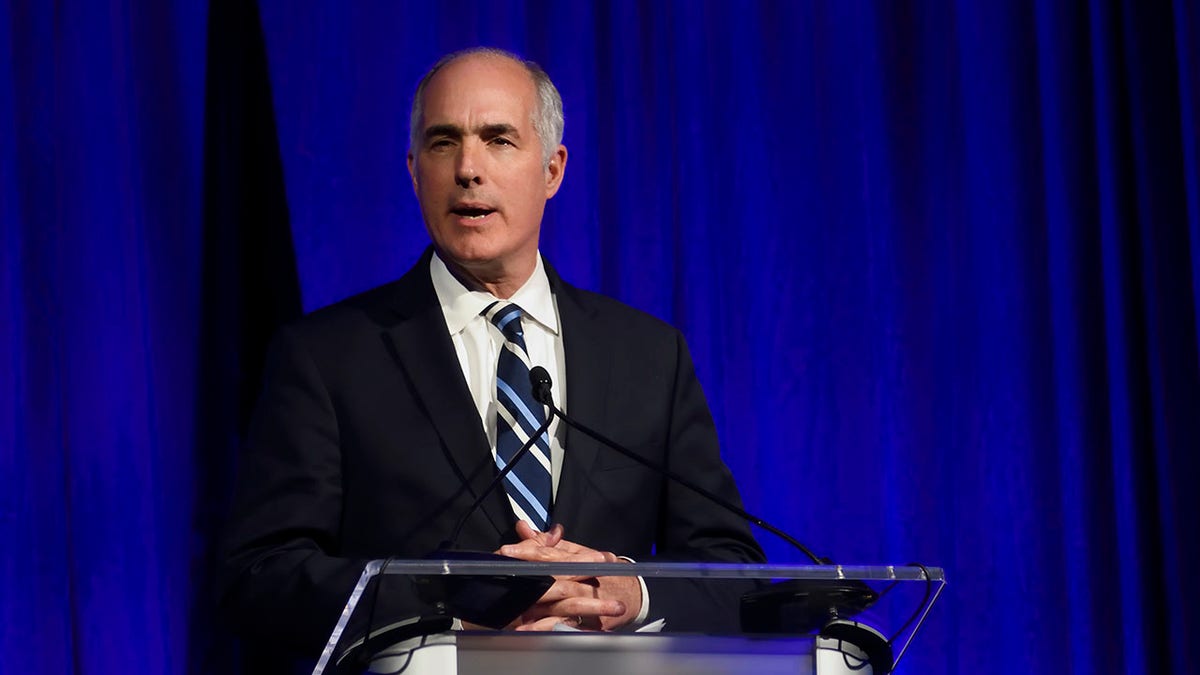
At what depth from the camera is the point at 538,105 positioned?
223cm

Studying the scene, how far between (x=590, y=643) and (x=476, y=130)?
3.76ft

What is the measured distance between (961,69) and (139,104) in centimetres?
165

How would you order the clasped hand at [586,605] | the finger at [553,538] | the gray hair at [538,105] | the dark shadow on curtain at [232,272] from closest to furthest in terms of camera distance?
the clasped hand at [586,605], the finger at [553,538], the gray hair at [538,105], the dark shadow on curtain at [232,272]

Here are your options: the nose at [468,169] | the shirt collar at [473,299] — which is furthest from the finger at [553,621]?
the nose at [468,169]

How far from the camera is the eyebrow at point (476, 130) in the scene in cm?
214

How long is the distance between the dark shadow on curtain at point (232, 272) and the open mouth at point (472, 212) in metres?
0.55

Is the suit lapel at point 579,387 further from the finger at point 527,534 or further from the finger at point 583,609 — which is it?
the finger at point 583,609

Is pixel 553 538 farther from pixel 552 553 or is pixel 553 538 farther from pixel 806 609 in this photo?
pixel 806 609

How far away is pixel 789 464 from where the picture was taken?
9.12 feet

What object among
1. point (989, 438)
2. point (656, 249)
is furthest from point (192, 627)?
point (989, 438)

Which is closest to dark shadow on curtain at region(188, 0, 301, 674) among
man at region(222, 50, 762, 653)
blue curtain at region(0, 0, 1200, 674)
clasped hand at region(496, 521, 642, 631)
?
blue curtain at region(0, 0, 1200, 674)

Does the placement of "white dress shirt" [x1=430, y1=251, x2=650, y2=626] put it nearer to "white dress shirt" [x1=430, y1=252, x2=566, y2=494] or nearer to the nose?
"white dress shirt" [x1=430, y1=252, x2=566, y2=494]

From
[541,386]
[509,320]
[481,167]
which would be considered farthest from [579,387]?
[541,386]

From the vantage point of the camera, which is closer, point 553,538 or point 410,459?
point 553,538
